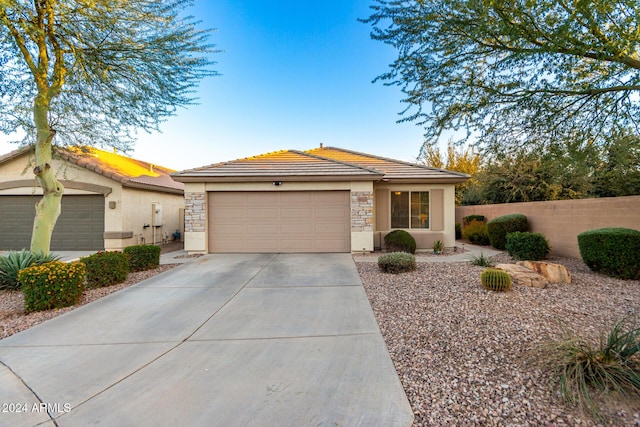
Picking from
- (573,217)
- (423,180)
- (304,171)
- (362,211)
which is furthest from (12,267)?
(573,217)

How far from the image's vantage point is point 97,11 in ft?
21.6

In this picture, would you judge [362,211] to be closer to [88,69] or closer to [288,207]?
[288,207]

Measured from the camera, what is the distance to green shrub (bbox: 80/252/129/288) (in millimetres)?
6167

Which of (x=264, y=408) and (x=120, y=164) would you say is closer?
(x=264, y=408)

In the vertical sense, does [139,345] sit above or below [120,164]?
below

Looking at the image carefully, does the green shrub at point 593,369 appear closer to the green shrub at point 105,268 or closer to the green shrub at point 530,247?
the green shrub at point 530,247

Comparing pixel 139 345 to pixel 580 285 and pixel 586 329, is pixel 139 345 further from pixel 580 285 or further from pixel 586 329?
pixel 580 285

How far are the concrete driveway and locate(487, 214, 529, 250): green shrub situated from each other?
8.17 m

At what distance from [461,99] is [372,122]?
26.7 ft

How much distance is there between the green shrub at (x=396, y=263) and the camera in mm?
7172

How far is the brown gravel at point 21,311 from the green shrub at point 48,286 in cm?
13

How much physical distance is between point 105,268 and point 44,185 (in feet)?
10.2

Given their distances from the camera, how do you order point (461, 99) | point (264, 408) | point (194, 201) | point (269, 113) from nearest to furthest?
1. point (264, 408)
2. point (461, 99)
3. point (194, 201)
4. point (269, 113)

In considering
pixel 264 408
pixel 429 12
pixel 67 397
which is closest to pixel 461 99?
pixel 429 12
